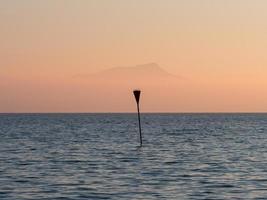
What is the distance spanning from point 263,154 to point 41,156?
1828 cm

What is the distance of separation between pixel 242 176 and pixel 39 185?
11.7 m

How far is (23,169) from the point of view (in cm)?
4081

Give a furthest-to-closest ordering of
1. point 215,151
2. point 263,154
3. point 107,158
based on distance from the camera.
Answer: point 215,151
point 263,154
point 107,158

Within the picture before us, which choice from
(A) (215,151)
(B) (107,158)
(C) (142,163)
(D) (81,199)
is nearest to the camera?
(D) (81,199)

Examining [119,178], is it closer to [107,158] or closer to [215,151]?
[107,158]

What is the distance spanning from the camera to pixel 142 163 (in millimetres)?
45562

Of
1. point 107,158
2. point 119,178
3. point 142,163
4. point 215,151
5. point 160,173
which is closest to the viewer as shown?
point 119,178

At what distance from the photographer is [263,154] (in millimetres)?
54969

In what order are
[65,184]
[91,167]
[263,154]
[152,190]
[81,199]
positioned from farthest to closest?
[263,154] < [91,167] < [65,184] < [152,190] < [81,199]

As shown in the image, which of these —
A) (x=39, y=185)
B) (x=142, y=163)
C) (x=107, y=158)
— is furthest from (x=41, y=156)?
(x=39, y=185)

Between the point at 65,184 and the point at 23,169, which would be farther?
the point at 23,169

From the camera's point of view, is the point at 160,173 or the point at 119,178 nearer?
the point at 119,178

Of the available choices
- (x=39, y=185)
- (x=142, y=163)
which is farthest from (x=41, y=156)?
(x=39, y=185)

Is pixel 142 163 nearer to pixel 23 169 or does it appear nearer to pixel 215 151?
pixel 23 169
